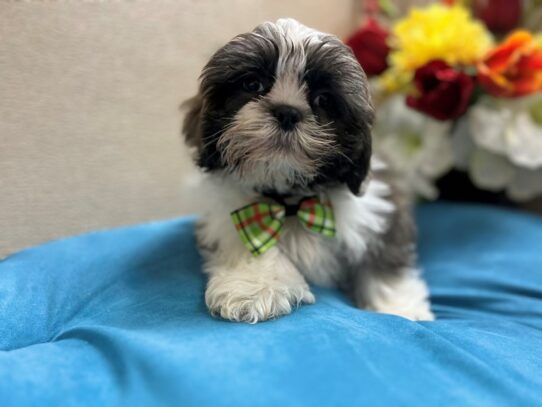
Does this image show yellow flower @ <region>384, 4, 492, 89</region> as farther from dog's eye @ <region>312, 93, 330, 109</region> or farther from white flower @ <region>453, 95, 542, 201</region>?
dog's eye @ <region>312, 93, 330, 109</region>

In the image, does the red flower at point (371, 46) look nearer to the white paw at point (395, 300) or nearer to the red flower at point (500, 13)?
the red flower at point (500, 13)

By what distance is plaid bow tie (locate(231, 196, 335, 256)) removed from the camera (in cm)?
180

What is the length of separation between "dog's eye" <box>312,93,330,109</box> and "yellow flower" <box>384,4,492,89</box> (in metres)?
1.26

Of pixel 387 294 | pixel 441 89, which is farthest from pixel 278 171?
pixel 441 89

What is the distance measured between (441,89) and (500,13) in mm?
833

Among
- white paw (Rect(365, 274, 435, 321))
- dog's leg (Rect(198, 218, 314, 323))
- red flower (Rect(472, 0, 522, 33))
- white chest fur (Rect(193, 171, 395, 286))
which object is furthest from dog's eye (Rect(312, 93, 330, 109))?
red flower (Rect(472, 0, 522, 33))

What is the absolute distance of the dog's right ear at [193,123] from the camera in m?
1.78

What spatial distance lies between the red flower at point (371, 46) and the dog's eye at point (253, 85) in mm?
1430

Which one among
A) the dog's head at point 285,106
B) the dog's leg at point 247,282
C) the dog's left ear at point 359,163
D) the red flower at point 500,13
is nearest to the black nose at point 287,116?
the dog's head at point 285,106

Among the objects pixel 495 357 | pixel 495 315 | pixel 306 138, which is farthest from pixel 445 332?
pixel 306 138

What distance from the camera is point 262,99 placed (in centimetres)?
158

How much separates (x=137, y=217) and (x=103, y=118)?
1.68 feet

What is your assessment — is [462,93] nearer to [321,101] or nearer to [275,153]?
[321,101]

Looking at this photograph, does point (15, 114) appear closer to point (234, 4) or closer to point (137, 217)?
point (137, 217)
